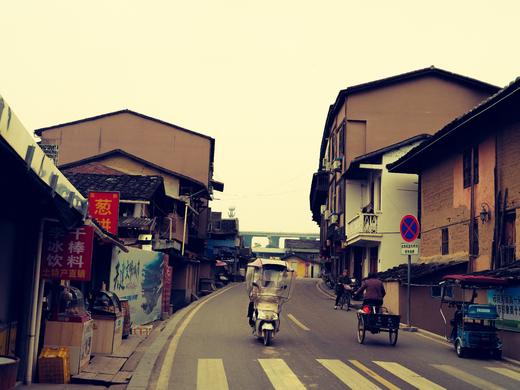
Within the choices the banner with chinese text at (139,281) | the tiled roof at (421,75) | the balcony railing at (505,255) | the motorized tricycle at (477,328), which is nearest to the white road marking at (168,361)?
the banner with chinese text at (139,281)

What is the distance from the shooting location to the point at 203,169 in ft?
159

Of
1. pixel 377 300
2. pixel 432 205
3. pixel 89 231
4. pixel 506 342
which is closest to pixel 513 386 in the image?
pixel 506 342

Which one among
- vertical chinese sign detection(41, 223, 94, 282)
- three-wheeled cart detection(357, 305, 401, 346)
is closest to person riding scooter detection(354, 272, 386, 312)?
three-wheeled cart detection(357, 305, 401, 346)

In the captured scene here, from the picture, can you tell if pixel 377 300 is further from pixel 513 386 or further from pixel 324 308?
pixel 324 308

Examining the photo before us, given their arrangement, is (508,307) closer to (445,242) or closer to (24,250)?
(445,242)

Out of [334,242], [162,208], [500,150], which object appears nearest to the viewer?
[500,150]

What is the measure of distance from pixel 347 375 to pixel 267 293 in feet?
15.4

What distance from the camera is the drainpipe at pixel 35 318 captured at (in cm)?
926

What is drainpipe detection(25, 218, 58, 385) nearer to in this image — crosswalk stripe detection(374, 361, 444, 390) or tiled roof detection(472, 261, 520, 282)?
crosswalk stripe detection(374, 361, 444, 390)

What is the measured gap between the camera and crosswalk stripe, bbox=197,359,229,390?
938 centimetres

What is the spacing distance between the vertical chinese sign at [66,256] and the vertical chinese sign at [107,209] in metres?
9.87

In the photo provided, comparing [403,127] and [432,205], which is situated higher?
[403,127]

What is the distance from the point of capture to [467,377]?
35.9ft

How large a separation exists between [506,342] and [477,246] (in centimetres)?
705
